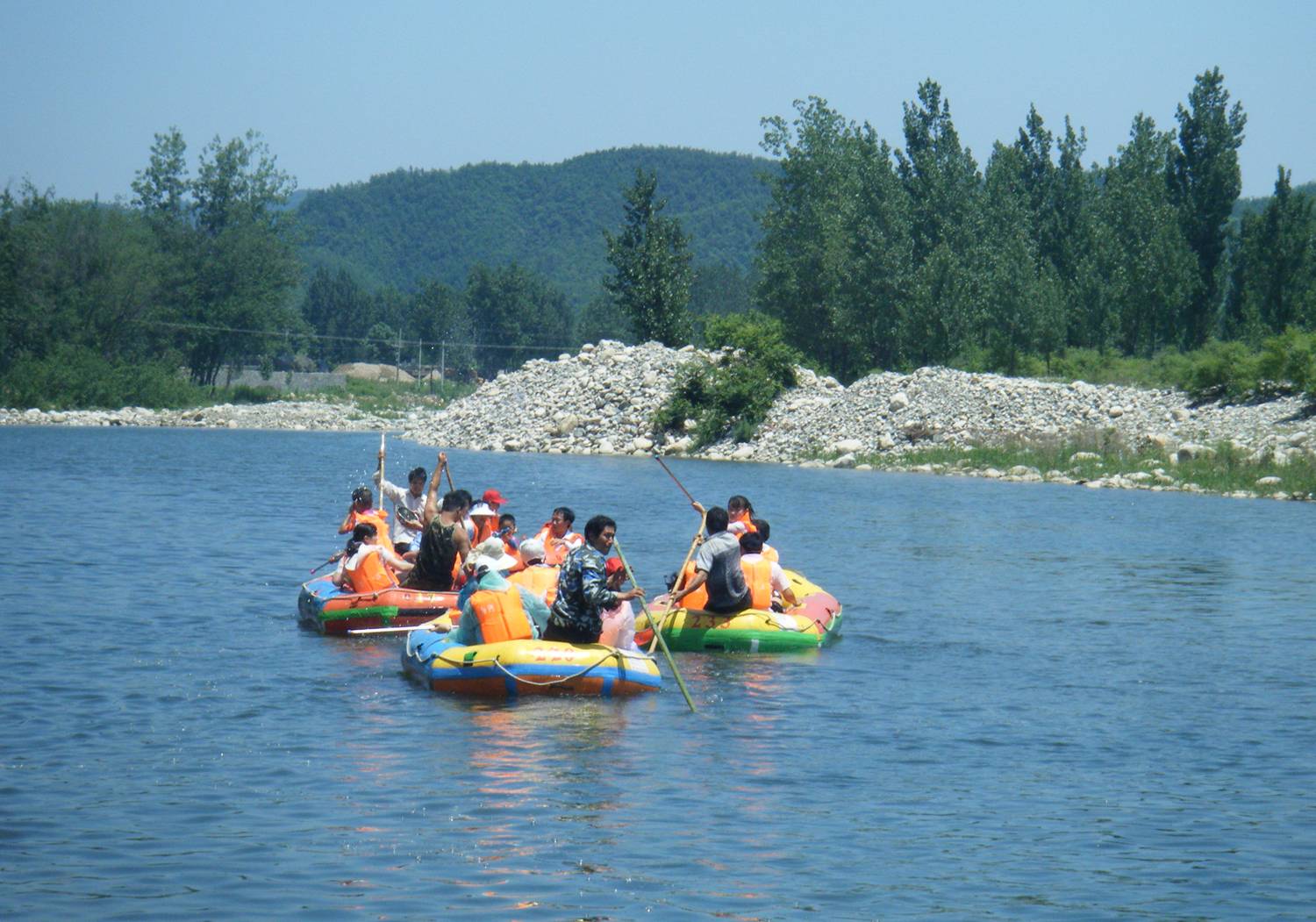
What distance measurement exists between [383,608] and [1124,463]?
1217 inches

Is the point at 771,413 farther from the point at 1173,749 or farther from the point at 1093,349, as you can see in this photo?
the point at 1173,749

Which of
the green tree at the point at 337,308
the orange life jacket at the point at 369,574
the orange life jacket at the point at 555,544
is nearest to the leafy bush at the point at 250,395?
the green tree at the point at 337,308

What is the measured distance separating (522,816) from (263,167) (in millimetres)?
95401

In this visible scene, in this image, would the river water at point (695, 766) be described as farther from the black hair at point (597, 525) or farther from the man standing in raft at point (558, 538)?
the man standing in raft at point (558, 538)

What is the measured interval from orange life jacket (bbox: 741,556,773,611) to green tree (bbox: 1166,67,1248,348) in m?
45.1

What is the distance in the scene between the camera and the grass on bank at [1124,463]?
39.5m

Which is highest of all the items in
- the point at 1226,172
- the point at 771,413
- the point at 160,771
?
the point at 1226,172

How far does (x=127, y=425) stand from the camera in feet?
256

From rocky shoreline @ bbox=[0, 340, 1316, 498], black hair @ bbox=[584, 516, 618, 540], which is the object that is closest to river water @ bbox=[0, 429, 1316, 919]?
black hair @ bbox=[584, 516, 618, 540]

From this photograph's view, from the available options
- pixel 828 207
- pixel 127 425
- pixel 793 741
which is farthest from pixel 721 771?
pixel 127 425

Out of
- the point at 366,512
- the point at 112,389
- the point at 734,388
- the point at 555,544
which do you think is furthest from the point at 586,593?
the point at 112,389

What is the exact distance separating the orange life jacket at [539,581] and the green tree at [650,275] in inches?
2187

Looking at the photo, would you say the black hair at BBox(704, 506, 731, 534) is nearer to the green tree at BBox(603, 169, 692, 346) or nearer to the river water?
the river water

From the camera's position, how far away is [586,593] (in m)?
14.0
